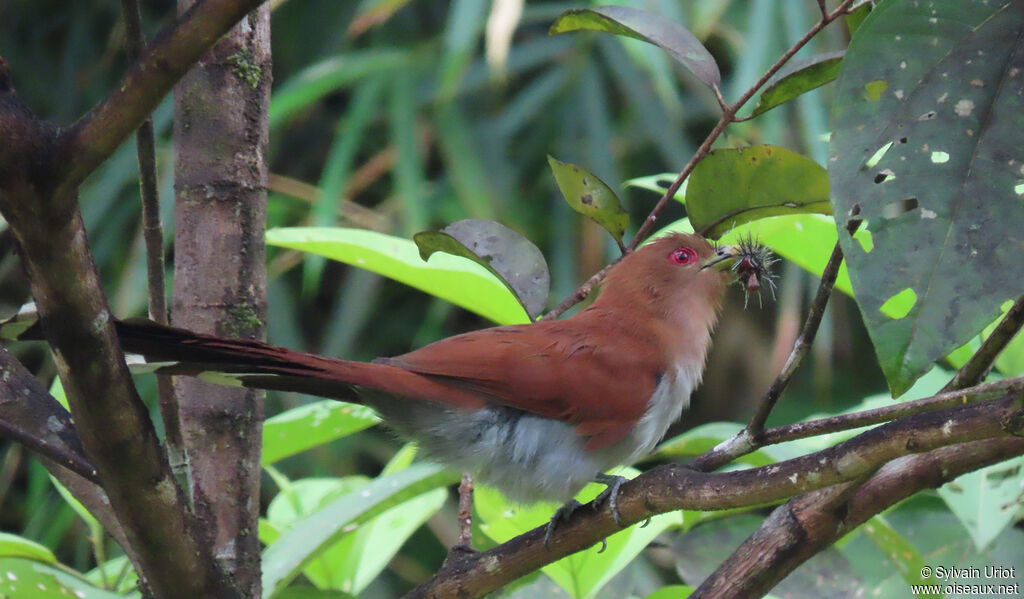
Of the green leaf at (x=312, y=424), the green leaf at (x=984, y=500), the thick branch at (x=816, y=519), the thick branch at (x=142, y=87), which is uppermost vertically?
the thick branch at (x=142, y=87)

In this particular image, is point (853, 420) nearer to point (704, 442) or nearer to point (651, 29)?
point (651, 29)

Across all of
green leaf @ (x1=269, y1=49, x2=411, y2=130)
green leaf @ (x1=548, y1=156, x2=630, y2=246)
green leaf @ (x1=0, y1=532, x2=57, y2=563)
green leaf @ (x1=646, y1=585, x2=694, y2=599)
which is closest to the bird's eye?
green leaf @ (x1=548, y1=156, x2=630, y2=246)

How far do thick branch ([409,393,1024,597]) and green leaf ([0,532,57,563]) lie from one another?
686 millimetres

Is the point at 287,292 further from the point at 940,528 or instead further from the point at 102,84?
the point at 940,528

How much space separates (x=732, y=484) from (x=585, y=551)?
563 millimetres

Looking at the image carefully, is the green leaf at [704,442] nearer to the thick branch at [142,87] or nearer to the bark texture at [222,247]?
the bark texture at [222,247]

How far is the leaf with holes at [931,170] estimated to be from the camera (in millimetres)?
895

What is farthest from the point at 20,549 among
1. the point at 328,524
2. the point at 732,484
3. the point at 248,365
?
the point at 732,484

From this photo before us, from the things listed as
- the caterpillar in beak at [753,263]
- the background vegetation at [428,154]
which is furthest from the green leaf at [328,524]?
the background vegetation at [428,154]

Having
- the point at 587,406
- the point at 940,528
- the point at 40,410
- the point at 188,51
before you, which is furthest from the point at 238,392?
the point at 940,528

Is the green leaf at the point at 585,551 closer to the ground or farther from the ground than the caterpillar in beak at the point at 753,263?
closer to the ground

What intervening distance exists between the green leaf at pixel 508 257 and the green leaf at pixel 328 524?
373mm

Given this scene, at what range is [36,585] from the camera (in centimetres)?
146

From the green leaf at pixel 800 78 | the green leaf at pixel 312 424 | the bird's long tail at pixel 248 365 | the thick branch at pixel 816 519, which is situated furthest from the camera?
the green leaf at pixel 312 424
